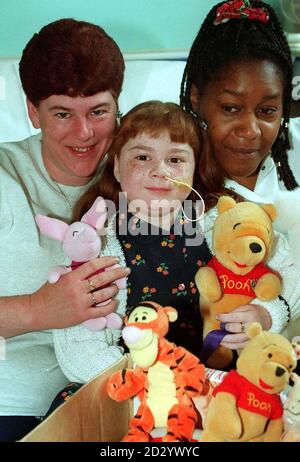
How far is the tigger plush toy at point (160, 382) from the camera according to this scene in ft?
2.36

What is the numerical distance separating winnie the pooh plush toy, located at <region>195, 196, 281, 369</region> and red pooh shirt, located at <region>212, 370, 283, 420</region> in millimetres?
165

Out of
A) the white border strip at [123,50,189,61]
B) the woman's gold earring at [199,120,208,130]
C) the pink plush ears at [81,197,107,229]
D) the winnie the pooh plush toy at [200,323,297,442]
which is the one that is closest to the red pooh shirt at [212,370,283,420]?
the winnie the pooh plush toy at [200,323,297,442]

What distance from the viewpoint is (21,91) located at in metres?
0.95

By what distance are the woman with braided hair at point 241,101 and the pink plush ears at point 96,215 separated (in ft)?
0.57

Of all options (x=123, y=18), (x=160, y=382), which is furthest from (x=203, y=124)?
(x=160, y=382)

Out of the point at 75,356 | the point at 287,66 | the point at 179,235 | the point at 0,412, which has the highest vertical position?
the point at 287,66

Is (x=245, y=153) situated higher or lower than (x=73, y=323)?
higher

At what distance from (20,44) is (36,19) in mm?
46

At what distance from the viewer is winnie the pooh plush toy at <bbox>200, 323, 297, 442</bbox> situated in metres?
0.69

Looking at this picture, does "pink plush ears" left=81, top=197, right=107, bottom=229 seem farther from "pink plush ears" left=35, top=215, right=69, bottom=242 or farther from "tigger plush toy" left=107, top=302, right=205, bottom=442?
"tigger plush toy" left=107, top=302, right=205, bottom=442

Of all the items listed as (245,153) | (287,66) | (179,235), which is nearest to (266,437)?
(179,235)

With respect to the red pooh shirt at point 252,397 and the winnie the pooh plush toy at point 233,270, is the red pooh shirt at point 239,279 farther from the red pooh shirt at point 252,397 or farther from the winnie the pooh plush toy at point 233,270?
the red pooh shirt at point 252,397

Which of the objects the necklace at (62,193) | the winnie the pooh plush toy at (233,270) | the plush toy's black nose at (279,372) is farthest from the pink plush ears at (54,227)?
the plush toy's black nose at (279,372)

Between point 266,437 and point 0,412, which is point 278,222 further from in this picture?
point 0,412
